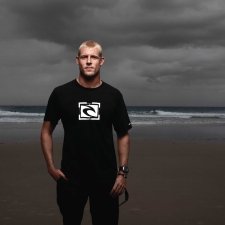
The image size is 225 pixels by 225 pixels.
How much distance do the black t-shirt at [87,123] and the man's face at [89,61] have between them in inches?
5.5

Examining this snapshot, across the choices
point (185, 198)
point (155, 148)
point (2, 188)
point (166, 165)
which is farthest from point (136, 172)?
point (155, 148)

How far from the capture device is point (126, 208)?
5883 mm

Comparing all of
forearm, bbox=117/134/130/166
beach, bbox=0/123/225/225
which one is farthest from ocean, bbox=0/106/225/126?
forearm, bbox=117/134/130/166

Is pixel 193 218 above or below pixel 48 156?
below

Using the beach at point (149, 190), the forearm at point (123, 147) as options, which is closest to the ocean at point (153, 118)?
the beach at point (149, 190)

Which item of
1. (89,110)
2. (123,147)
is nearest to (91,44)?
(89,110)

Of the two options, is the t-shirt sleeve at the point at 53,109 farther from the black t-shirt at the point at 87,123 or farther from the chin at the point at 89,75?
the chin at the point at 89,75

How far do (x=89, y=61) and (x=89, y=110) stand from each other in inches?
16.4

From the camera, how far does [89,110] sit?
3.12 metres

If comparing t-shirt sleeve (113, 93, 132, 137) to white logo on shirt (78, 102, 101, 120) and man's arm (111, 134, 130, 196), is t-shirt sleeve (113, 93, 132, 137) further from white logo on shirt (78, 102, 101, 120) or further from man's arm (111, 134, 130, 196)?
white logo on shirt (78, 102, 101, 120)

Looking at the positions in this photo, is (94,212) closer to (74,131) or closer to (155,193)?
(74,131)

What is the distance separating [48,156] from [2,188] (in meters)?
4.29

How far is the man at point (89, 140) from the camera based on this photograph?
315 centimetres

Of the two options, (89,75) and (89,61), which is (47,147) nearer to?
(89,75)
